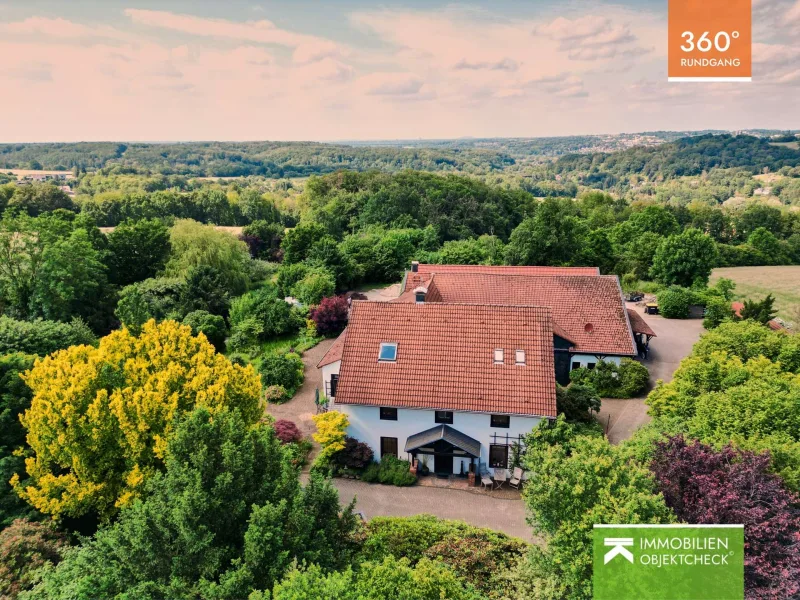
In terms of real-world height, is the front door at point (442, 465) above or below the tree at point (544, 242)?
below

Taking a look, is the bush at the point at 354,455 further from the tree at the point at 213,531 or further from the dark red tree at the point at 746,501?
the dark red tree at the point at 746,501

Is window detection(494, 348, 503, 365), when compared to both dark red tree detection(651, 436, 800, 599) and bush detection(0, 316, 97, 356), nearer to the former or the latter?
dark red tree detection(651, 436, 800, 599)

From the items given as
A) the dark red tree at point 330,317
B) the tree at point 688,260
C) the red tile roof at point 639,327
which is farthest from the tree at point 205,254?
the tree at point 688,260

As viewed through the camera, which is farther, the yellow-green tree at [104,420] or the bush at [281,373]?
the bush at [281,373]

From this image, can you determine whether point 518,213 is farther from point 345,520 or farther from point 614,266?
point 345,520

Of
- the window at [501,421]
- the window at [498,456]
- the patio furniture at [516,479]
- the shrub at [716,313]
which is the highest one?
the shrub at [716,313]

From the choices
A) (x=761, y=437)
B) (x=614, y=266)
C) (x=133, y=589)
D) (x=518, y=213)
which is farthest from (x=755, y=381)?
(x=518, y=213)
